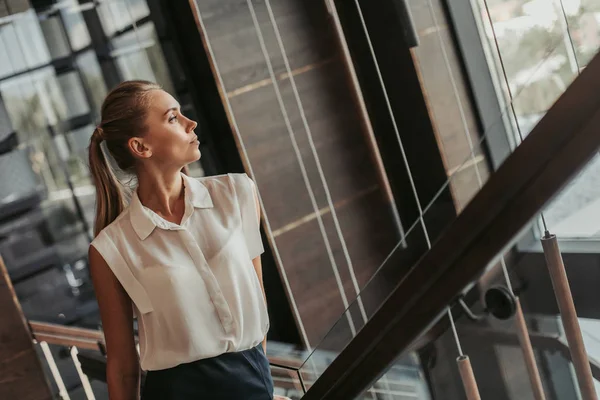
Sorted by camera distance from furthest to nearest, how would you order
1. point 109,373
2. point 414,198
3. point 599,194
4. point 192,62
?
point 414,198 < point 192,62 < point 109,373 < point 599,194

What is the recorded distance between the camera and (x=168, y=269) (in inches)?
61.0

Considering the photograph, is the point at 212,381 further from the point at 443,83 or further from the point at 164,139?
the point at 443,83

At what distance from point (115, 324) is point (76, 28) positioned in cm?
195

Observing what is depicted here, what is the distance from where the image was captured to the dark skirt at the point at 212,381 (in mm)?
1563

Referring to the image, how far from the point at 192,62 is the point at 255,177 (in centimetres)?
62

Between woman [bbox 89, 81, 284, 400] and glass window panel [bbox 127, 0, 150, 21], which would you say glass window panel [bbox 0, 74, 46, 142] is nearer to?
glass window panel [bbox 127, 0, 150, 21]

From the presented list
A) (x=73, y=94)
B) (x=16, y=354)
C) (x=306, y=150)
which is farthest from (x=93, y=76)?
(x=16, y=354)

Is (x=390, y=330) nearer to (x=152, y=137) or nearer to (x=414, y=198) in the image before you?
(x=152, y=137)

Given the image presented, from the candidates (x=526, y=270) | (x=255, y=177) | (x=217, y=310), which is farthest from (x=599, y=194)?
(x=255, y=177)

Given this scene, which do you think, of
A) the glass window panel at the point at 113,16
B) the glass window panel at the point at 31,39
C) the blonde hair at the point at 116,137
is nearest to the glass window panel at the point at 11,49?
the glass window panel at the point at 31,39

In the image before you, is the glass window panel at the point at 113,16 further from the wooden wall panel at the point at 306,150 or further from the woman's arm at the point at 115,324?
the woman's arm at the point at 115,324

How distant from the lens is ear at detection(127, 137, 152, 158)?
1600mm

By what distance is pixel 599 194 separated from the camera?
2.73 feet

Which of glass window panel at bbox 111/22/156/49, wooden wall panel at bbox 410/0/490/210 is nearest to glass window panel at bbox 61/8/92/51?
glass window panel at bbox 111/22/156/49
